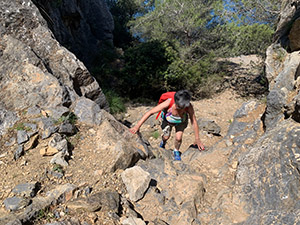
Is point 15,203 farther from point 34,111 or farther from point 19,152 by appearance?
point 34,111

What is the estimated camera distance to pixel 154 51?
9.20m

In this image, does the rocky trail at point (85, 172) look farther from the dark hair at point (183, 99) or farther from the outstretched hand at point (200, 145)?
the dark hair at point (183, 99)

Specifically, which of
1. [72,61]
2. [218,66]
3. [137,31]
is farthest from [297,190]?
[137,31]

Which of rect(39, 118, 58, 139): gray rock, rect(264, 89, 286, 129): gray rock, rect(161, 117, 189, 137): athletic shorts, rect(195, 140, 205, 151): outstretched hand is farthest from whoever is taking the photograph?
rect(161, 117, 189, 137): athletic shorts

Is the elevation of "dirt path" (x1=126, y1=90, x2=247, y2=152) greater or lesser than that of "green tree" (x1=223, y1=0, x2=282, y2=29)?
lesser

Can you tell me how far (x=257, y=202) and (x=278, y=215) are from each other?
0.33 meters

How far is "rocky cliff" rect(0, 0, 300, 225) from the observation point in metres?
1.95

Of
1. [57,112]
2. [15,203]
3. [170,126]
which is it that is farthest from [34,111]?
[170,126]

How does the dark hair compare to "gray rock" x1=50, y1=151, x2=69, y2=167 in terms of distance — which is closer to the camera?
"gray rock" x1=50, y1=151, x2=69, y2=167

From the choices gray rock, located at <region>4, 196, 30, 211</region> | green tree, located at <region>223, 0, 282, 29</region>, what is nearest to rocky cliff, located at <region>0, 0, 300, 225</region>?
gray rock, located at <region>4, 196, 30, 211</region>

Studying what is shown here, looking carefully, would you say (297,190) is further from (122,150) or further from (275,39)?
(275,39)

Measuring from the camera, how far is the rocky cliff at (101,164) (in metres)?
1.95

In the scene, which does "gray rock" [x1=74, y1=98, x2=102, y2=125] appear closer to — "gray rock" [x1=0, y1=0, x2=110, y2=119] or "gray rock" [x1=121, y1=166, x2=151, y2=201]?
"gray rock" [x1=0, y1=0, x2=110, y2=119]

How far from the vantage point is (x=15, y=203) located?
5.75ft
